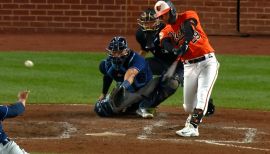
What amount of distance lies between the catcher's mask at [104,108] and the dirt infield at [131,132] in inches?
4.4

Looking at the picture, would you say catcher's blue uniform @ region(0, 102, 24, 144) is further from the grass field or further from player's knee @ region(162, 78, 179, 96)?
the grass field

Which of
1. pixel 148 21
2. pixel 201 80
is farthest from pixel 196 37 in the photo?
pixel 148 21

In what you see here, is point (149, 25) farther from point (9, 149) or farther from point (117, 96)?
point (9, 149)

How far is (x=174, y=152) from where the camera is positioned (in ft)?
→ 33.1

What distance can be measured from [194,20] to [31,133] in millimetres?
2661

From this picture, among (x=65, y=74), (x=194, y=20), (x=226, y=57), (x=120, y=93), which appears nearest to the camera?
(x=194, y=20)

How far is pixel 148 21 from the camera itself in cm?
1305

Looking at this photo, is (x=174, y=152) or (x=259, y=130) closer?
(x=174, y=152)

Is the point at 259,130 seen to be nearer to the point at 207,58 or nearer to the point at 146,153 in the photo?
the point at 207,58

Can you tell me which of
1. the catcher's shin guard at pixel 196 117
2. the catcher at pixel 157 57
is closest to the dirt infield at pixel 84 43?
the catcher at pixel 157 57

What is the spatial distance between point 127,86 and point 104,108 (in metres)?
0.74

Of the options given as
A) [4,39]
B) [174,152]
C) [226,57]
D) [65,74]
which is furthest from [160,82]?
[4,39]

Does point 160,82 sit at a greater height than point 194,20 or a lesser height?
lesser

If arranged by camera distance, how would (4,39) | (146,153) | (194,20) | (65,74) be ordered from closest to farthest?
(146,153), (194,20), (65,74), (4,39)
